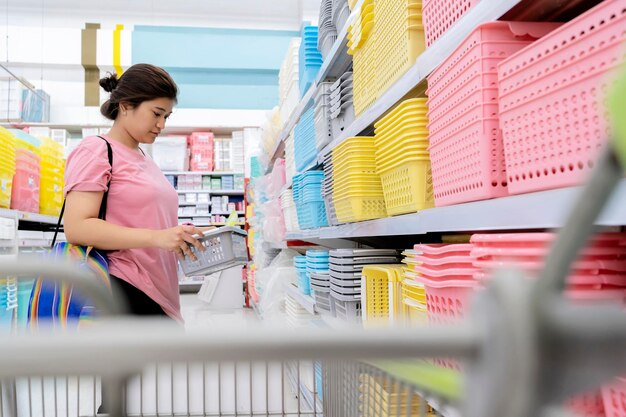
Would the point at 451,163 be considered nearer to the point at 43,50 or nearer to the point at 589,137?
the point at 589,137

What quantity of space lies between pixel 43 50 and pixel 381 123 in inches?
354

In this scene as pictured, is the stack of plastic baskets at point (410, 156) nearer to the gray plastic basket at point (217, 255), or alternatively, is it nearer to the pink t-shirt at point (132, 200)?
the pink t-shirt at point (132, 200)

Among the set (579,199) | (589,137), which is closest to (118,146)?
(589,137)

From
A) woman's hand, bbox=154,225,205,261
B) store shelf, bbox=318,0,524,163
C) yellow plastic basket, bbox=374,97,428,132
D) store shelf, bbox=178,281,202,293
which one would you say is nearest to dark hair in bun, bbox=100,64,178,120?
woman's hand, bbox=154,225,205,261

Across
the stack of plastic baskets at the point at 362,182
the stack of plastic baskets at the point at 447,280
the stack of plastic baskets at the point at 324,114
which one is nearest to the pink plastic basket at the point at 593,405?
the stack of plastic baskets at the point at 447,280

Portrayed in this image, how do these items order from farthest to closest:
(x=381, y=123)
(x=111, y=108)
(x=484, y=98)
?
(x=111, y=108) → (x=381, y=123) → (x=484, y=98)

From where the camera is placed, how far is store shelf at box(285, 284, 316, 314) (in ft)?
9.14

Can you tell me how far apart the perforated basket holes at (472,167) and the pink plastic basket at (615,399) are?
0.40 meters

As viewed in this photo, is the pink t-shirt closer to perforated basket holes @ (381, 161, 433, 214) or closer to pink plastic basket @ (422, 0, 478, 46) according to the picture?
perforated basket holes @ (381, 161, 433, 214)

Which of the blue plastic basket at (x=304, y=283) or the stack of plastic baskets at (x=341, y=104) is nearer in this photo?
the stack of plastic baskets at (x=341, y=104)

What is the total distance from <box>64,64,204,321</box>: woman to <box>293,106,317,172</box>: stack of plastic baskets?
3.20 feet

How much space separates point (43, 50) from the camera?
8820 mm

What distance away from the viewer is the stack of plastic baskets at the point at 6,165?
3.67 metres

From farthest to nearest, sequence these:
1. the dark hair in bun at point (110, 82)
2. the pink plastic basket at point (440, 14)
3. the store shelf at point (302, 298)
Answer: the store shelf at point (302, 298), the dark hair in bun at point (110, 82), the pink plastic basket at point (440, 14)
